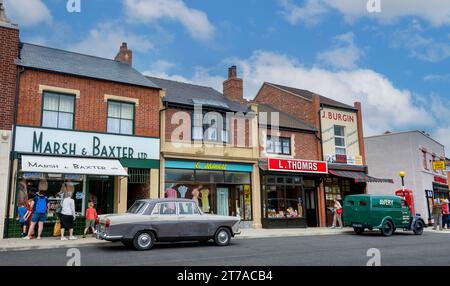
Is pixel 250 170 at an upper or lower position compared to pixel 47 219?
upper

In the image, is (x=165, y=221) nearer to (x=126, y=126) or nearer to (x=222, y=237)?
(x=222, y=237)

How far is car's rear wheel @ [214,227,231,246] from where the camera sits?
13250 millimetres

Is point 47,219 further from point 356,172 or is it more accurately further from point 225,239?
point 356,172

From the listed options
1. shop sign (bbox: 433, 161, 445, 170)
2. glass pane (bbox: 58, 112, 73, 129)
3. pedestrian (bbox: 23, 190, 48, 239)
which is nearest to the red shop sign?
glass pane (bbox: 58, 112, 73, 129)

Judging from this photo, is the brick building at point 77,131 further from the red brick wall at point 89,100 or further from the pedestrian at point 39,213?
the pedestrian at point 39,213

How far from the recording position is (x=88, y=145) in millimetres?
16844

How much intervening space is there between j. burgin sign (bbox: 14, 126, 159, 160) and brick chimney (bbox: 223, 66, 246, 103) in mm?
6974

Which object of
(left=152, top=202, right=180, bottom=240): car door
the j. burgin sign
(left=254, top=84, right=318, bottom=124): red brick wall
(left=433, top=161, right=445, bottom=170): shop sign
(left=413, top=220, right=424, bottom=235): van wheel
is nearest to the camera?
(left=152, top=202, right=180, bottom=240): car door

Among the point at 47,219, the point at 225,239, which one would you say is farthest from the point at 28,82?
the point at 225,239

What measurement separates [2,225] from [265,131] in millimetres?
13340

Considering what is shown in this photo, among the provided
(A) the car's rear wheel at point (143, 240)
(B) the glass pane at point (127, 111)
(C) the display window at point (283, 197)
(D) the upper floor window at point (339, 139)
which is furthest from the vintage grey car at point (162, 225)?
(D) the upper floor window at point (339, 139)

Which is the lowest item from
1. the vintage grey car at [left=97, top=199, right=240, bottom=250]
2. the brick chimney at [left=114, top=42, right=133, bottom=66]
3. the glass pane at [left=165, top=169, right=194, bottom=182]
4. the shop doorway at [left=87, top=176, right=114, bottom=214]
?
the vintage grey car at [left=97, top=199, right=240, bottom=250]

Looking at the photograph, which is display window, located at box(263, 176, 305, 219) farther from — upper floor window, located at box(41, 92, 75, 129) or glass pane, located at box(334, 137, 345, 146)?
upper floor window, located at box(41, 92, 75, 129)

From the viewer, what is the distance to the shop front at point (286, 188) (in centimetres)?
2123
